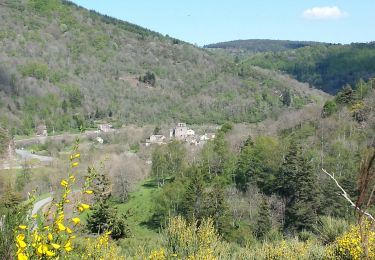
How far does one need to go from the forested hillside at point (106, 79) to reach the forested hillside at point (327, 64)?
18.0 meters

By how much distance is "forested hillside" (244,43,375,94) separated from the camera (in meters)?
122

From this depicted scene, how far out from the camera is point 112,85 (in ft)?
354

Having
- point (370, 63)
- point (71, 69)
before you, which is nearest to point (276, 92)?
point (370, 63)

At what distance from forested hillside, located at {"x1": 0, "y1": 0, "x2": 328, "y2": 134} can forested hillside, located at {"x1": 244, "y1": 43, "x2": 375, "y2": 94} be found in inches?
709

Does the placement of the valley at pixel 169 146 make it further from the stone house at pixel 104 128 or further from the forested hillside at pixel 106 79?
the stone house at pixel 104 128

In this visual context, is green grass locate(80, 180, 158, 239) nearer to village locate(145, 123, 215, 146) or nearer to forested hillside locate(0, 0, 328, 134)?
village locate(145, 123, 215, 146)

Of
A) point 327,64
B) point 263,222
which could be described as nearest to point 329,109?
point 263,222

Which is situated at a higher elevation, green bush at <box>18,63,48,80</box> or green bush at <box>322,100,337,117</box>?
green bush at <box>18,63,48,80</box>

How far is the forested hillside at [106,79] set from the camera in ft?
296

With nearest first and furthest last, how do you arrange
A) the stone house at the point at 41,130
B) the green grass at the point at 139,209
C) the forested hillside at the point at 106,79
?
the green grass at the point at 139,209 < the stone house at the point at 41,130 < the forested hillside at the point at 106,79

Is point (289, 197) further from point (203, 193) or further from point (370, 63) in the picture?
point (370, 63)

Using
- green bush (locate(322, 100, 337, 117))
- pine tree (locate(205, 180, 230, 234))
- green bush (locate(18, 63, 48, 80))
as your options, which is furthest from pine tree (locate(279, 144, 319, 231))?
green bush (locate(18, 63, 48, 80))

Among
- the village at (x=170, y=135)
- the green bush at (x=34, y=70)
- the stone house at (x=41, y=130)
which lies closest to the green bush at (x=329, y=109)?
the village at (x=170, y=135)

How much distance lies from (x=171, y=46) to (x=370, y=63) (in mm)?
54687
